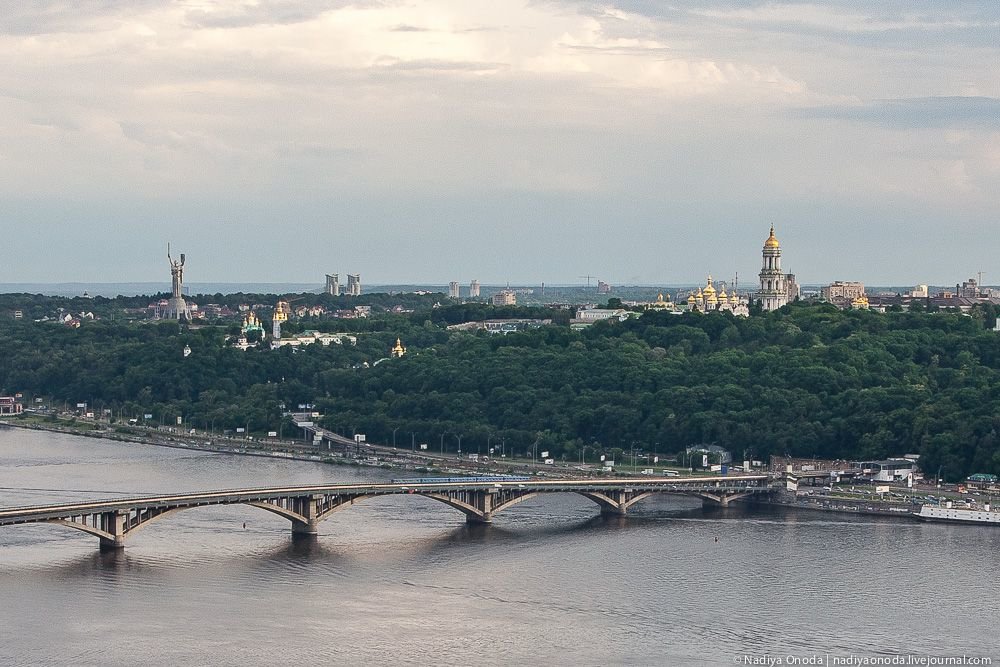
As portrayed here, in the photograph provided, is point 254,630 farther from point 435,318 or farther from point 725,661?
point 435,318

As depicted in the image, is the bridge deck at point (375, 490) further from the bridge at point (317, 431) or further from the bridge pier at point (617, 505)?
the bridge at point (317, 431)

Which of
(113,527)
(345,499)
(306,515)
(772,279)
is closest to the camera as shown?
(113,527)

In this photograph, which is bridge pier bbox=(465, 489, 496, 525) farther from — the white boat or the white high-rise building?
the white high-rise building

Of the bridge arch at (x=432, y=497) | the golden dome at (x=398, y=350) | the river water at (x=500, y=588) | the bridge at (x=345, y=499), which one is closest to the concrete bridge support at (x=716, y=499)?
the bridge at (x=345, y=499)

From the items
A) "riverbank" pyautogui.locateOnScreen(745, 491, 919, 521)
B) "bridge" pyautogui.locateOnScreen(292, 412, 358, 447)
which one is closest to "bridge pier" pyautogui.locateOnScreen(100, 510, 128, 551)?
"riverbank" pyautogui.locateOnScreen(745, 491, 919, 521)

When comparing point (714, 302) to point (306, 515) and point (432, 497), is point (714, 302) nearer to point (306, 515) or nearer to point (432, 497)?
point (432, 497)

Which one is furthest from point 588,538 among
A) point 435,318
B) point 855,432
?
point 435,318

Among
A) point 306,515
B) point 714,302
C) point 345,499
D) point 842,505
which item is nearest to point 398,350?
point 714,302
